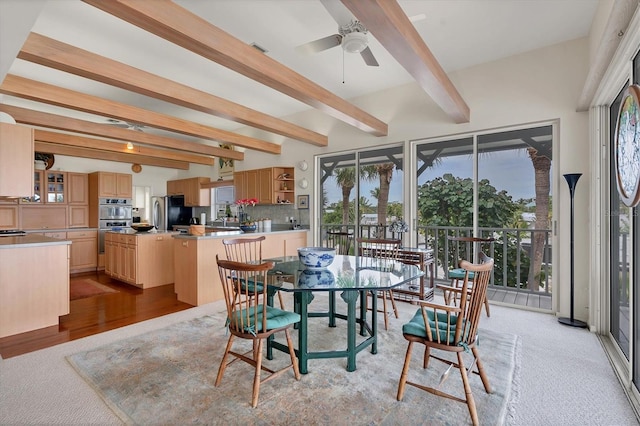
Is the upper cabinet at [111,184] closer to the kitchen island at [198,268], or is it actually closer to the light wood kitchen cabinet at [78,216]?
the light wood kitchen cabinet at [78,216]

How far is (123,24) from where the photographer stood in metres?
2.96

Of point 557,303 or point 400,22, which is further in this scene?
point 557,303

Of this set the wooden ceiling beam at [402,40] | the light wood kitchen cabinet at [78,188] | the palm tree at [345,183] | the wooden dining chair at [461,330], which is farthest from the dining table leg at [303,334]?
the light wood kitchen cabinet at [78,188]

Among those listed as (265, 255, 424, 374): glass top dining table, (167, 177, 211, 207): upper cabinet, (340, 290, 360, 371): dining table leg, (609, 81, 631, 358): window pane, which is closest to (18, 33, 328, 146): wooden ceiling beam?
(265, 255, 424, 374): glass top dining table

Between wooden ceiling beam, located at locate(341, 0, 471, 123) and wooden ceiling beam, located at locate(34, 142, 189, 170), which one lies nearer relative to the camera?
wooden ceiling beam, located at locate(341, 0, 471, 123)

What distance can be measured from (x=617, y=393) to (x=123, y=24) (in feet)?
16.1

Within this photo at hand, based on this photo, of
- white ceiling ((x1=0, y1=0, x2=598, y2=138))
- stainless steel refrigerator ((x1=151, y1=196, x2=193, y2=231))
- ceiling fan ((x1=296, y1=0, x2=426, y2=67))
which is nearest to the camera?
ceiling fan ((x1=296, y1=0, x2=426, y2=67))

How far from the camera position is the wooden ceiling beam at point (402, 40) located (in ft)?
6.59

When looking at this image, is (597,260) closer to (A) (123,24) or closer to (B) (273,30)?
(B) (273,30)

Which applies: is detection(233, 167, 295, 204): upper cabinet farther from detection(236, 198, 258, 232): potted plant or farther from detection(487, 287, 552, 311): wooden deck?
detection(487, 287, 552, 311): wooden deck

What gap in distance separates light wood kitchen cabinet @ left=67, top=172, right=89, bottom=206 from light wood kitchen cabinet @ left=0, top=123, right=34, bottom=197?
387cm

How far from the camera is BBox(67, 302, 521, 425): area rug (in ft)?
6.01

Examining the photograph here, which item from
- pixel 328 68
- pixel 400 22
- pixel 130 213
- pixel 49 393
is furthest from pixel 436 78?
pixel 130 213

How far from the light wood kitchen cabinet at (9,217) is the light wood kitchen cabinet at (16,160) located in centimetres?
368
